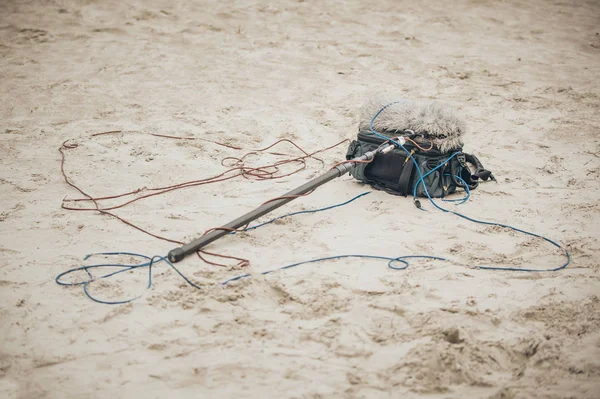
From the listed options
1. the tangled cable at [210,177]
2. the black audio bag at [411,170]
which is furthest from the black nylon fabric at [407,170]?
the tangled cable at [210,177]

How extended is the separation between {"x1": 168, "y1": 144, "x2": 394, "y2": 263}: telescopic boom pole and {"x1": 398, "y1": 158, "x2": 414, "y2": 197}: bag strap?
0.15 m

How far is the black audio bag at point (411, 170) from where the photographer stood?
11.2 feet

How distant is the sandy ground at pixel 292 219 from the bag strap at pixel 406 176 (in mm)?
84

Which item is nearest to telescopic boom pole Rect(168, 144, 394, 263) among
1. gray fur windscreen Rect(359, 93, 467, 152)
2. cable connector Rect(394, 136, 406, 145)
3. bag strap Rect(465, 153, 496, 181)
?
cable connector Rect(394, 136, 406, 145)

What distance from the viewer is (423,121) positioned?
11.5ft

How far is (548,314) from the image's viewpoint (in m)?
2.30

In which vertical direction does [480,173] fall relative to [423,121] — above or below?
below

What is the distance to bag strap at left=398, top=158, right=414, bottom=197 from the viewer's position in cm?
341

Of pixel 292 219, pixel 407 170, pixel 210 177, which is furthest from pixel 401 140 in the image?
pixel 210 177

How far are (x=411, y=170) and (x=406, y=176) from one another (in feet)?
0.16

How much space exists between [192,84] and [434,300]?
12.3 ft

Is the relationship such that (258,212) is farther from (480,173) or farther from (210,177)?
(480,173)

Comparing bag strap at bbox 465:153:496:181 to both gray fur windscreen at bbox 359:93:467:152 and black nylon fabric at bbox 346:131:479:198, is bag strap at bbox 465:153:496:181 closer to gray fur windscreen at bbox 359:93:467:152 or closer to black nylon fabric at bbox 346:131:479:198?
black nylon fabric at bbox 346:131:479:198

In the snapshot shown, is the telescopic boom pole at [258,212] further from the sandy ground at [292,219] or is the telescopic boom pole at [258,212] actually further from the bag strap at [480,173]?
the bag strap at [480,173]
